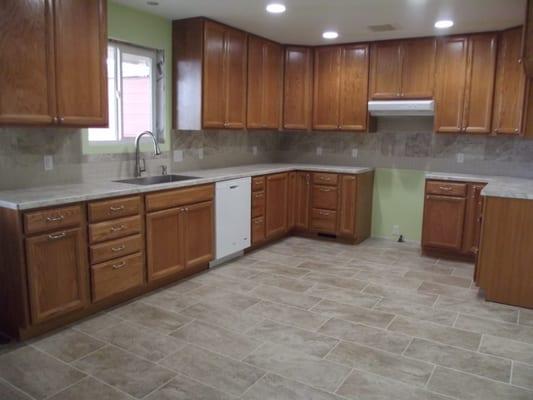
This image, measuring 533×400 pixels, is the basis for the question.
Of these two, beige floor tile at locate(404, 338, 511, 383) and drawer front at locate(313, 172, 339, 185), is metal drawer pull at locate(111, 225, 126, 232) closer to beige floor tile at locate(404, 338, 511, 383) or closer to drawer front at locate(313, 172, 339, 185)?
beige floor tile at locate(404, 338, 511, 383)

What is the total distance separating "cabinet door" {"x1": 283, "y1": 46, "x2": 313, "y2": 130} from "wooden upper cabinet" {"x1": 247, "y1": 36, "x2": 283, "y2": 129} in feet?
0.35

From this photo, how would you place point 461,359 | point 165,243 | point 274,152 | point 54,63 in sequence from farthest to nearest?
point 274,152, point 165,243, point 54,63, point 461,359

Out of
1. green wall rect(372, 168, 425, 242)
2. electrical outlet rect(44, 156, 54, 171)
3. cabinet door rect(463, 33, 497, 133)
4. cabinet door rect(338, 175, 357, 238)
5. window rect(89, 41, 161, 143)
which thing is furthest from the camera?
green wall rect(372, 168, 425, 242)

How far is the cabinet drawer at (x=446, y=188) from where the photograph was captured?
4617 millimetres

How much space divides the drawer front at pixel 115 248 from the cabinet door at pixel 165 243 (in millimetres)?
111

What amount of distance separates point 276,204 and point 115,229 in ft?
7.73

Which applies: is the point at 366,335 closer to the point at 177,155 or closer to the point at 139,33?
the point at 177,155

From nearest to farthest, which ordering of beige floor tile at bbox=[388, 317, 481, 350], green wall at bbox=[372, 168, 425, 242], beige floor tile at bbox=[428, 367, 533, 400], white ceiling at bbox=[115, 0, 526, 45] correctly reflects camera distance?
beige floor tile at bbox=[428, 367, 533, 400] → beige floor tile at bbox=[388, 317, 481, 350] → white ceiling at bbox=[115, 0, 526, 45] → green wall at bbox=[372, 168, 425, 242]

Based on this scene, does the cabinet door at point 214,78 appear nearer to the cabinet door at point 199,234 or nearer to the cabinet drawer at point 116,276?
the cabinet door at point 199,234

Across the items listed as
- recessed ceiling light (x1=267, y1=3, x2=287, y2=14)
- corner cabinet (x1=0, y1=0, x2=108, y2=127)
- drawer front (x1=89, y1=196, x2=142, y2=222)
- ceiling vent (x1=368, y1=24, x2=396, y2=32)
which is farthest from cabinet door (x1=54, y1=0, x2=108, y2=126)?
ceiling vent (x1=368, y1=24, x2=396, y2=32)

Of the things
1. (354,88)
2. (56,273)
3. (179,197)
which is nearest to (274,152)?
(354,88)

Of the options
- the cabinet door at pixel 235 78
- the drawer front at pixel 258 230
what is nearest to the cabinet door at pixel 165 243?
the drawer front at pixel 258 230

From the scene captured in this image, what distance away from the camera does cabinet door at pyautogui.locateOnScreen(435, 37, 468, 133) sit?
186 inches

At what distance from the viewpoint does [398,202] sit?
556 cm
